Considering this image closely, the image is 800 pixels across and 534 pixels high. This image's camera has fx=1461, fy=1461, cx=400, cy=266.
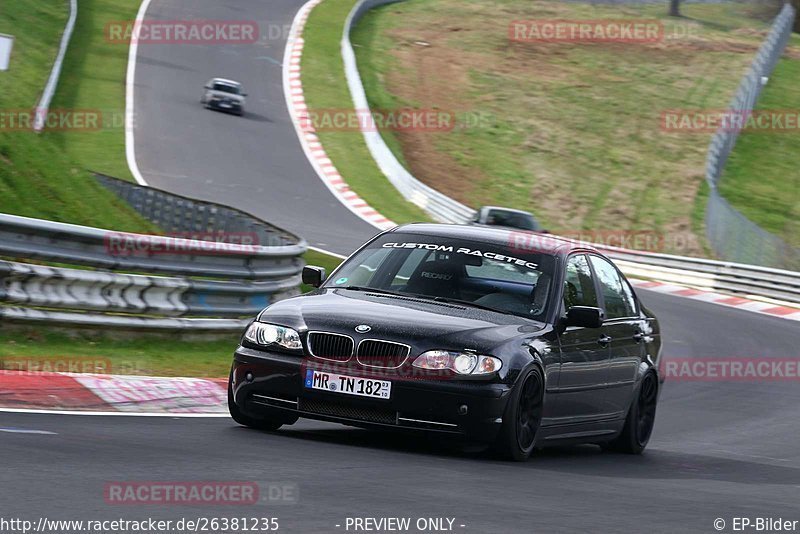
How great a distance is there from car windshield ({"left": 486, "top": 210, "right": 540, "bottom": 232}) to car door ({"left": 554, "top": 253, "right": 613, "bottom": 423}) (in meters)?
18.0

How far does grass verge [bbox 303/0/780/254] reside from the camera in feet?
130

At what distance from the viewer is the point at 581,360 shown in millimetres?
9328

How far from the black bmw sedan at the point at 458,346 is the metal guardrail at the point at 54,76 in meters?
25.6

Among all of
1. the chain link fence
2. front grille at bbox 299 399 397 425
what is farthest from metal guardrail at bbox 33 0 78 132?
front grille at bbox 299 399 397 425

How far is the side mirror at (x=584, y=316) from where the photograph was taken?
29.3 feet

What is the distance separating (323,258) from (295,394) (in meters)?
14.1

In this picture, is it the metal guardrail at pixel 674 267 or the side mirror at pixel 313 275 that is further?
the metal guardrail at pixel 674 267

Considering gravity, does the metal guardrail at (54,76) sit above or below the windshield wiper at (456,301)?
below

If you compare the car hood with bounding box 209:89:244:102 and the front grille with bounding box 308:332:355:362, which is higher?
the front grille with bounding box 308:332:355:362

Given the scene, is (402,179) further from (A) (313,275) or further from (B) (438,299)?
(B) (438,299)

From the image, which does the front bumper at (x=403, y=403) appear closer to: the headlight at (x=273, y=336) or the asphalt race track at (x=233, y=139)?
the headlight at (x=273, y=336)

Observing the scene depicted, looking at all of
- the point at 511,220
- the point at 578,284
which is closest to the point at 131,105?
the point at 511,220

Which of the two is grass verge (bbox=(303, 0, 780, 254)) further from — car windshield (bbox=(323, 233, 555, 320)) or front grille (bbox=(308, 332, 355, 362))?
front grille (bbox=(308, 332, 355, 362))

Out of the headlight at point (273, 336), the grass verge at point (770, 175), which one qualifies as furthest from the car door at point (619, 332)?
the grass verge at point (770, 175)
